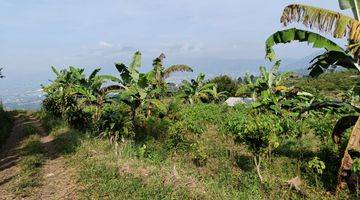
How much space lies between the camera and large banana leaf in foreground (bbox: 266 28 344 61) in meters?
9.66

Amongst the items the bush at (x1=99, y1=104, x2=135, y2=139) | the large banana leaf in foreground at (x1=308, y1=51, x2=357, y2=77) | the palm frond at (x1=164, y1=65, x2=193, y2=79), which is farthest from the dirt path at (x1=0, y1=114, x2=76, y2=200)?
the palm frond at (x1=164, y1=65, x2=193, y2=79)

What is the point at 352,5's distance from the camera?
31.9ft

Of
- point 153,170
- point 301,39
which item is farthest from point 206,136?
point 301,39

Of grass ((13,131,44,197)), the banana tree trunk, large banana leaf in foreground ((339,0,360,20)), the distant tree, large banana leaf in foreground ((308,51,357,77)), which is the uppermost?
large banana leaf in foreground ((339,0,360,20))

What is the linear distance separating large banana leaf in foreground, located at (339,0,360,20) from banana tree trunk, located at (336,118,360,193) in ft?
8.14

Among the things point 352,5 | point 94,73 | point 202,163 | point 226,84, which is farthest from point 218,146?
point 226,84

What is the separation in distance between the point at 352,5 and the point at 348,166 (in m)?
3.62

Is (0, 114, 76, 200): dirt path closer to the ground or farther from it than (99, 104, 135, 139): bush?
closer to the ground

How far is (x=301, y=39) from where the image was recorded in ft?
32.5

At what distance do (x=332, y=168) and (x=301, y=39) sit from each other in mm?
3303

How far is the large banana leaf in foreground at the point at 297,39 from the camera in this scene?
380 inches

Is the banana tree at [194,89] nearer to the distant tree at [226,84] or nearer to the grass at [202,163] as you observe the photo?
the grass at [202,163]

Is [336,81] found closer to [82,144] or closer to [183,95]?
[183,95]

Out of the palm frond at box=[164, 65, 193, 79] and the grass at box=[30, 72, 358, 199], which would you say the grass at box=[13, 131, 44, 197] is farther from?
the palm frond at box=[164, 65, 193, 79]
